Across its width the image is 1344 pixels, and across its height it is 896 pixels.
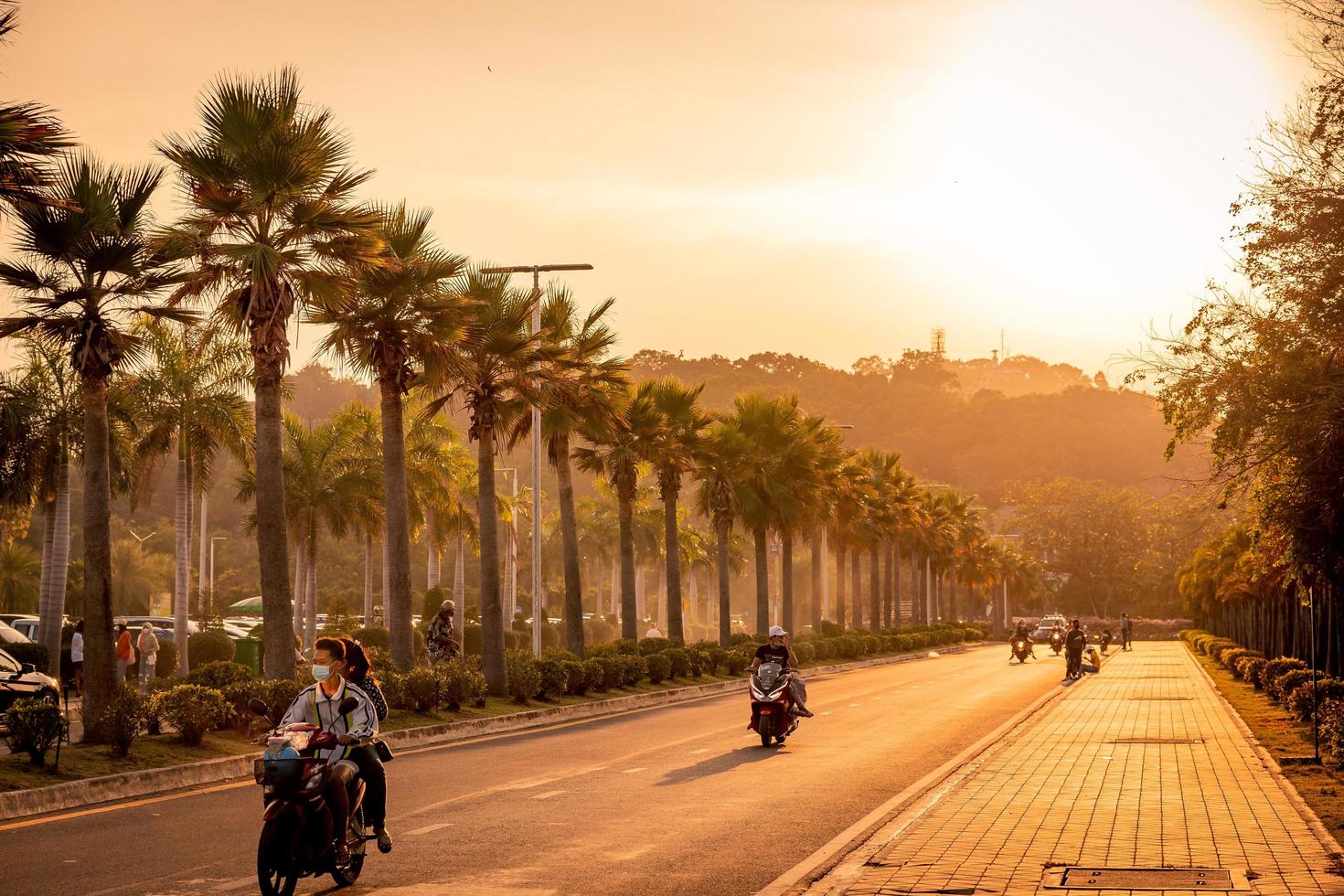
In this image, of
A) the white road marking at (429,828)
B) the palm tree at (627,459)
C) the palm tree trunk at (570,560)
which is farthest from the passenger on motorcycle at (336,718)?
the palm tree at (627,459)

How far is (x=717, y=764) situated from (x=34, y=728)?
8.15 m

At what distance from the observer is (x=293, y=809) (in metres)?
9.42

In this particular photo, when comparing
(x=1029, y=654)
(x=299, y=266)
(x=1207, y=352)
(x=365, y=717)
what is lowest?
(x=1029, y=654)

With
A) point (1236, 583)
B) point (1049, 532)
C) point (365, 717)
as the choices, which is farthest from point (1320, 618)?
point (1049, 532)

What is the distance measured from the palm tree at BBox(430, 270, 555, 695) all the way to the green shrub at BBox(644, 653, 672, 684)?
7.22 m

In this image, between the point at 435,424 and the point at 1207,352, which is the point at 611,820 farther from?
the point at 435,424

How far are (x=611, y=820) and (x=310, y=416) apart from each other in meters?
177

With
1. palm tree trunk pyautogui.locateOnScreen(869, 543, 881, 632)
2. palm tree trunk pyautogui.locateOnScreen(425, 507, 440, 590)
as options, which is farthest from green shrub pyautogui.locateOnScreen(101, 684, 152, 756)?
palm tree trunk pyautogui.locateOnScreen(869, 543, 881, 632)

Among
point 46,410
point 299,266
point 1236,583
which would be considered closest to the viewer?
point 299,266

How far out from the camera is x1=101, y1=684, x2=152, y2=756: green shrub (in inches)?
679

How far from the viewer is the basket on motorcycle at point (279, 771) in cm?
933

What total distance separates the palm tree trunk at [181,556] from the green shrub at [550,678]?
12.7m

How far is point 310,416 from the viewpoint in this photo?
186m

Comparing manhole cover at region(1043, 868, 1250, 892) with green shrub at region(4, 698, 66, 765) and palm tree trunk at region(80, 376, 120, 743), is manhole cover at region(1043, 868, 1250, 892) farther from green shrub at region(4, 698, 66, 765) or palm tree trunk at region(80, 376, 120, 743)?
palm tree trunk at region(80, 376, 120, 743)
